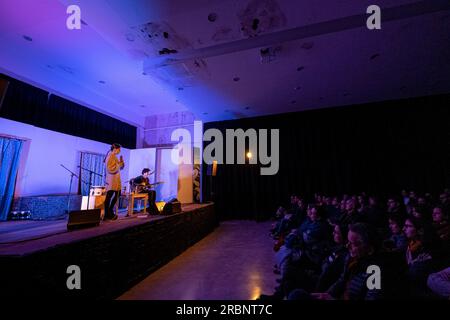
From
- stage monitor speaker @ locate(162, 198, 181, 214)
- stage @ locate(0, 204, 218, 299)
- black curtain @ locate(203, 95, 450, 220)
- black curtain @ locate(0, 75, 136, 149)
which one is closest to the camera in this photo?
stage @ locate(0, 204, 218, 299)

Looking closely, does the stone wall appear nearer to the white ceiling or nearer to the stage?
the white ceiling

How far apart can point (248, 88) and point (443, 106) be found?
6163 millimetres

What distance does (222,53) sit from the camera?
3697mm

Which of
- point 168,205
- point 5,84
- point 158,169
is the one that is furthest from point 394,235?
point 158,169

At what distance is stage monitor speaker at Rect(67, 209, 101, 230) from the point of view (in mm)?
2688

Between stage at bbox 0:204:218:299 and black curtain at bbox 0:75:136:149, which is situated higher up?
black curtain at bbox 0:75:136:149

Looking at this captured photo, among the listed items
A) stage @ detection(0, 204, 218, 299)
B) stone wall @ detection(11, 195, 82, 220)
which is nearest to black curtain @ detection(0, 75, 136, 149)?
stone wall @ detection(11, 195, 82, 220)

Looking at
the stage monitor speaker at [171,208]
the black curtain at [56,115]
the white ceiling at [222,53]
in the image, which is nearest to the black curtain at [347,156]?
the white ceiling at [222,53]

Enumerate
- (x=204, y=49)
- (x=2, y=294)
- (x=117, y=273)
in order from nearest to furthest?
(x=2, y=294) → (x=117, y=273) → (x=204, y=49)

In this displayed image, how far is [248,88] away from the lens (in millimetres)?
5309

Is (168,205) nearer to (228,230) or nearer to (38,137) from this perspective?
(228,230)

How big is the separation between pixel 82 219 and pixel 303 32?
14.4 feet

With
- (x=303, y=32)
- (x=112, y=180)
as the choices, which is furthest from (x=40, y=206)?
(x=303, y=32)

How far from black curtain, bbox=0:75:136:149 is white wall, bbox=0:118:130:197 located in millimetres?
644
